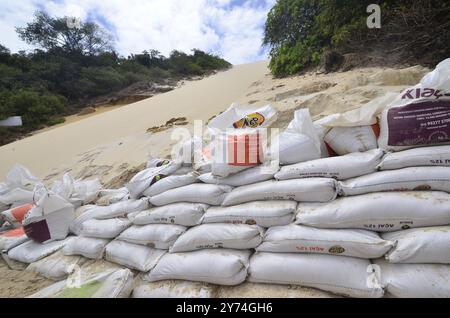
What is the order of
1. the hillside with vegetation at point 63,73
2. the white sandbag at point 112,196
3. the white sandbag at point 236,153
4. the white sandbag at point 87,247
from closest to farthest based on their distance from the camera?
the white sandbag at point 236,153
the white sandbag at point 87,247
the white sandbag at point 112,196
the hillside with vegetation at point 63,73

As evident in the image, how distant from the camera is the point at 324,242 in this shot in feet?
4.18

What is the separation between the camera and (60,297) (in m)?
1.34

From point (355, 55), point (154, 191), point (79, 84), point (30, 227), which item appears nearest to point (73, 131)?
point (30, 227)

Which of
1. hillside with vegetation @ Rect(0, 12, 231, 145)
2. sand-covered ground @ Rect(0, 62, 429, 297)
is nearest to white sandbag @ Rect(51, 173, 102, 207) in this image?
sand-covered ground @ Rect(0, 62, 429, 297)

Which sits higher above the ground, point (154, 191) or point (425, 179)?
point (425, 179)

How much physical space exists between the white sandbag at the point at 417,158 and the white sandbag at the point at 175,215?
113 centimetres

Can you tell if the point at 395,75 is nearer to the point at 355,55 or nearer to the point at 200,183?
the point at 355,55

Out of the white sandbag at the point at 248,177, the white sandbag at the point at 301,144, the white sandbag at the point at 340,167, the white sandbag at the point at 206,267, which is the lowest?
the white sandbag at the point at 206,267

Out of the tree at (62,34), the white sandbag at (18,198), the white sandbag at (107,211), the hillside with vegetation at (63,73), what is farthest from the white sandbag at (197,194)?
the tree at (62,34)

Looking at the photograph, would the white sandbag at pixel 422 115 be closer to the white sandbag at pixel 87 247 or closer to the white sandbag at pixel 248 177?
the white sandbag at pixel 248 177

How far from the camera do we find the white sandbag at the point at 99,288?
1328 mm

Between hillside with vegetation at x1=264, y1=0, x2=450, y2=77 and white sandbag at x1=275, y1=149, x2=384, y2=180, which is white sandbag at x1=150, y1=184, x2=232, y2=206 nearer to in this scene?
white sandbag at x1=275, y1=149, x2=384, y2=180
